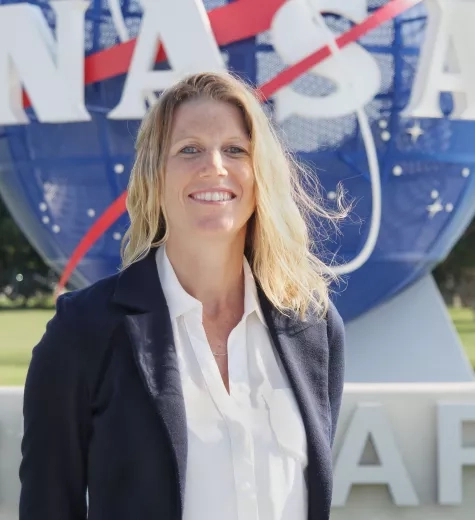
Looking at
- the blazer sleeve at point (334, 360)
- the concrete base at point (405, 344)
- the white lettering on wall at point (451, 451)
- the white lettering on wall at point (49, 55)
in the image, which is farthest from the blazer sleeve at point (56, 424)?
the concrete base at point (405, 344)

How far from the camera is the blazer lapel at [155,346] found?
5.61 ft

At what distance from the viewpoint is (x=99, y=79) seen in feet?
19.1

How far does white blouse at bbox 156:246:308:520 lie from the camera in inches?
68.4

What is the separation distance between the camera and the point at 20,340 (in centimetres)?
1548

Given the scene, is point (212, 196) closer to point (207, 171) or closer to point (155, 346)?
point (207, 171)

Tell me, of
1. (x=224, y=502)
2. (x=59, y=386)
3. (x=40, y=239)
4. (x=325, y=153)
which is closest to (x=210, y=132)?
(x=59, y=386)

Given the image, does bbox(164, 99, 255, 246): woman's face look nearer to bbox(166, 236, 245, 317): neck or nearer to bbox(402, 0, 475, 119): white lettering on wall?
bbox(166, 236, 245, 317): neck

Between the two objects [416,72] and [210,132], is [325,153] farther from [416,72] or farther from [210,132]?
[210,132]

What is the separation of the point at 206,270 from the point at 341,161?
396cm

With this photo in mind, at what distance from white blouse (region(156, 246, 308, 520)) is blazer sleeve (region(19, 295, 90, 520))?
0.54ft

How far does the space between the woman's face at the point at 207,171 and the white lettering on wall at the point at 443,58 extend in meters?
4.04

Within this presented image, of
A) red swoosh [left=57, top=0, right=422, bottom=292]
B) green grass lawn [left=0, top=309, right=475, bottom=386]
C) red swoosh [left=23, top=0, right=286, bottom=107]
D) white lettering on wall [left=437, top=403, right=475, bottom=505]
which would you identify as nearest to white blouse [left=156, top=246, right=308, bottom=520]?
white lettering on wall [left=437, top=403, right=475, bottom=505]

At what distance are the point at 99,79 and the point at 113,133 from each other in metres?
0.28

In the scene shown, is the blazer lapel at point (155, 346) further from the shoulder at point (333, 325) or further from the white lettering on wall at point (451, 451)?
the white lettering on wall at point (451, 451)
